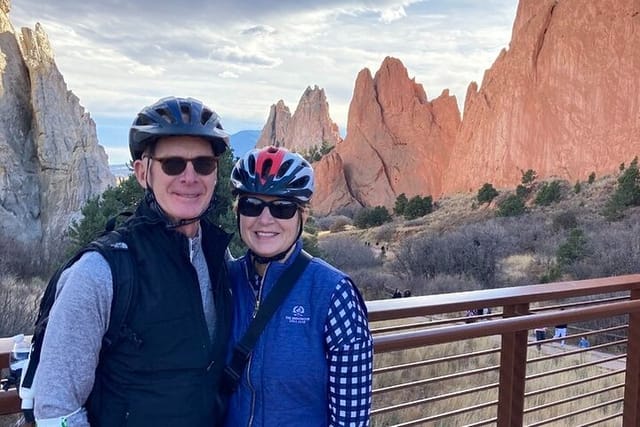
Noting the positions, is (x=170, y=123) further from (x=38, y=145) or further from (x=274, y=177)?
(x=38, y=145)

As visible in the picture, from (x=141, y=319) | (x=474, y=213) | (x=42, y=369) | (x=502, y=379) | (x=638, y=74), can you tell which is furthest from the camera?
(x=638, y=74)

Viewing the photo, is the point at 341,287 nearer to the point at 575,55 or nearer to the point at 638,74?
the point at 638,74

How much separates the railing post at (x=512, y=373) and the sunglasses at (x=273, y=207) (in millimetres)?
1375

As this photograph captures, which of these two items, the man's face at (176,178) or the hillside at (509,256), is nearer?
the man's face at (176,178)

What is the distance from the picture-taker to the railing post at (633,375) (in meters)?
3.39

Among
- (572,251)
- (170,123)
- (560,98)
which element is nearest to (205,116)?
(170,123)

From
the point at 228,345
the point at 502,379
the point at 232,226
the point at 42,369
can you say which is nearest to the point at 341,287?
the point at 228,345

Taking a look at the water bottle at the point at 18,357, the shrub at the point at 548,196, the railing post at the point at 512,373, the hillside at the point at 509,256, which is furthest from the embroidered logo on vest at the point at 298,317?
the shrub at the point at 548,196

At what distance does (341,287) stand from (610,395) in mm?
6513

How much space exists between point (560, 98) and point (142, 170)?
47.2 meters

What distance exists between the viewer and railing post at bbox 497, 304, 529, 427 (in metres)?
2.73

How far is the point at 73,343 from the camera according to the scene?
4.29 ft

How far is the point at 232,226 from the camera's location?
29.3ft

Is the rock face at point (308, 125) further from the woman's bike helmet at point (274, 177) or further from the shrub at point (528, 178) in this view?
the woman's bike helmet at point (274, 177)
